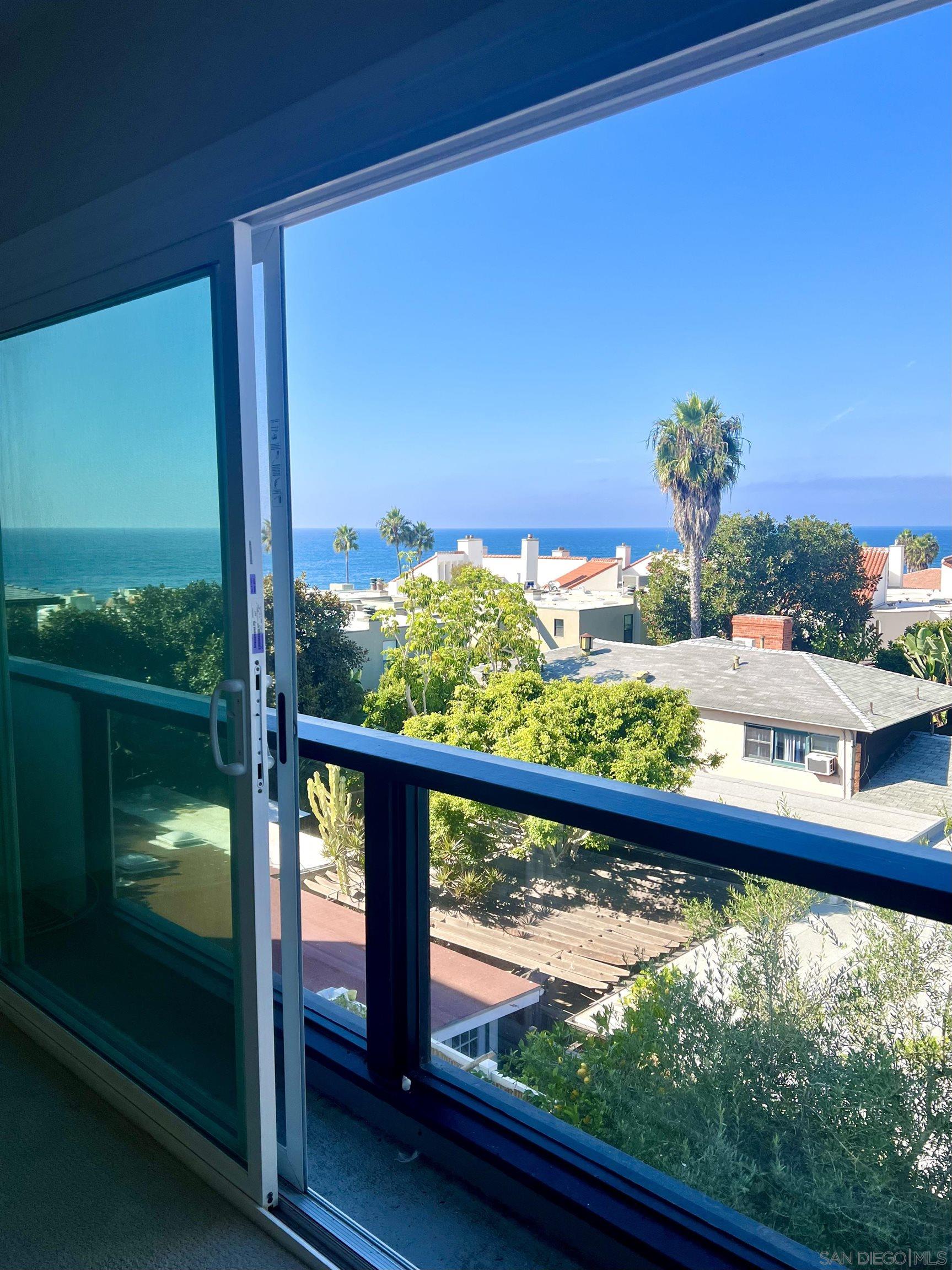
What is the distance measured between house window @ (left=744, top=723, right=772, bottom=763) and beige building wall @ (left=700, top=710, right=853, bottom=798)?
2.9 inches

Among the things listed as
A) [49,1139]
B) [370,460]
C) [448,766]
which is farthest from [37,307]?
[370,460]

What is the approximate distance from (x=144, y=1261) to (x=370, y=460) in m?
28.8

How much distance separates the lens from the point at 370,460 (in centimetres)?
2930

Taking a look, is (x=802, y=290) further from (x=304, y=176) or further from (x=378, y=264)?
(x=304, y=176)

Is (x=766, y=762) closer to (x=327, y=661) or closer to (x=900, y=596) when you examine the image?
(x=900, y=596)

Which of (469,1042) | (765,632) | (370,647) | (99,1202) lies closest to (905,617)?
(765,632)

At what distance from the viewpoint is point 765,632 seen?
15.7 metres

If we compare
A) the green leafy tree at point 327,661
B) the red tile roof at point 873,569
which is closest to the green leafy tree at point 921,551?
the red tile roof at point 873,569

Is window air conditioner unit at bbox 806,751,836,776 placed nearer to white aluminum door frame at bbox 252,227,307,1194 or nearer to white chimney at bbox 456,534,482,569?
white aluminum door frame at bbox 252,227,307,1194

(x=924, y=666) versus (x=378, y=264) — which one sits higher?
(x=378, y=264)

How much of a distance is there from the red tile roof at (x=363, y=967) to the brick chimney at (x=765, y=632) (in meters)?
14.2

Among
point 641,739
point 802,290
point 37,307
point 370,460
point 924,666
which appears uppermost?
point 802,290

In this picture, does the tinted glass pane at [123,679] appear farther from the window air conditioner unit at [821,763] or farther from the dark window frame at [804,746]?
the dark window frame at [804,746]

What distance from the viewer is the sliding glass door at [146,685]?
1545 millimetres
